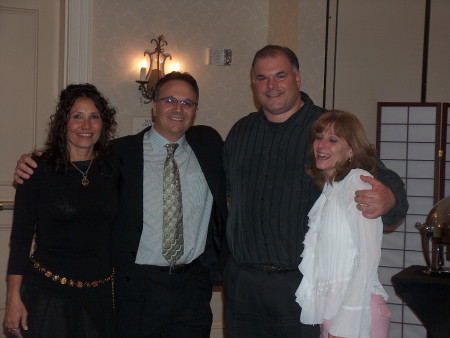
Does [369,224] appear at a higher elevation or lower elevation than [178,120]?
lower

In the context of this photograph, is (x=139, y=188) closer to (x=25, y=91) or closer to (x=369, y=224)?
(x=369, y=224)

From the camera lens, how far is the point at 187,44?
4.19 metres

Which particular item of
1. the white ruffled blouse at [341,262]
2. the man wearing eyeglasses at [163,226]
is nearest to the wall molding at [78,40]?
the man wearing eyeglasses at [163,226]

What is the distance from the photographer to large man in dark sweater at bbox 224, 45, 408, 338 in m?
2.33

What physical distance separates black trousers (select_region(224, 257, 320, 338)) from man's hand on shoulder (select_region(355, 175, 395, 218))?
0.49 metres

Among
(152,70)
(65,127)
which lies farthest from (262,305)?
(152,70)

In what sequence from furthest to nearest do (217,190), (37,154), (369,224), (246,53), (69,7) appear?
(246,53) → (69,7) → (217,190) → (37,154) → (369,224)

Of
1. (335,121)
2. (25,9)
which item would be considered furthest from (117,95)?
(335,121)

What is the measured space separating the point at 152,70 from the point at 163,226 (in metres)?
1.81

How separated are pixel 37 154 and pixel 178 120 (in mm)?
631

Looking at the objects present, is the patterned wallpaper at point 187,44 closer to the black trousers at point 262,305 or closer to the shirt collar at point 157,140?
the shirt collar at point 157,140

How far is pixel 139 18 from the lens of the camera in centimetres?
407

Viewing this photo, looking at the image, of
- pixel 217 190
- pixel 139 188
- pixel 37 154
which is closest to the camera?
pixel 37 154

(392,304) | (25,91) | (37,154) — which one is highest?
(25,91)
